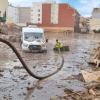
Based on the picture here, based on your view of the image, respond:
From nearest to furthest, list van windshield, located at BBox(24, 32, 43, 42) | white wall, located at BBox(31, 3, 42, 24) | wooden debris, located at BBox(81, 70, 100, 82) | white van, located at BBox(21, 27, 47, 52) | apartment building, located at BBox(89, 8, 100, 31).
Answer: wooden debris, located at BBox(81, 70, 100, 82) → white van, located at BBox(21, 27, 47, 52) → van windshield, located at BBox(24, 32, 43, 42) → white wall, located at BBox(31, 3, 42, 24) → apartment building, located at BBox(89, 8, 100, 31)

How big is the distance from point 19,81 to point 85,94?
438 cm

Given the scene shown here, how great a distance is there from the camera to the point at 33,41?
33656 mm

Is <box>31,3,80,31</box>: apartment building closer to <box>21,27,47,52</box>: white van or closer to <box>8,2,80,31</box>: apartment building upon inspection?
<box>8,2,80,31</box>: apartment building

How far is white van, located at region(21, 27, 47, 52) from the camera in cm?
3303

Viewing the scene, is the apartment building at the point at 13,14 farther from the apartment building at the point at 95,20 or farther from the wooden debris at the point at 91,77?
the wooden debris at the point at 91,77

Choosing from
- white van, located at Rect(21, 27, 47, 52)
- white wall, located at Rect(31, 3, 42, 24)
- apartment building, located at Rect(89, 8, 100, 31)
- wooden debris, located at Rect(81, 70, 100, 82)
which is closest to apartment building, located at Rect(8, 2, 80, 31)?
white wall, located at Rect(31, 3, 42, 24)

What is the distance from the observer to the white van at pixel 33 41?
33.0 metres

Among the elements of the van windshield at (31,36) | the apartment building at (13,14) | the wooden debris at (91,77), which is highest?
the apartment building at (13,14)

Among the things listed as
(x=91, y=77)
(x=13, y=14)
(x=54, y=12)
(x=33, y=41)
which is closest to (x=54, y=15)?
(x=54, y=12)

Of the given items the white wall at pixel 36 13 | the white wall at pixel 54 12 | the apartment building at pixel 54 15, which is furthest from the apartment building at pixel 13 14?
the white wall at pixel 54 12

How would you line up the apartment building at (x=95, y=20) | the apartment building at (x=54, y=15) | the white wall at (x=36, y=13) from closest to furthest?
the apartment building at (x=54, y=15), the white wall at (x=36, y=13), the apartment building at (x=95, y=20)

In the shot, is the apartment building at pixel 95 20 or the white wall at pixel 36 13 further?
the apartment building at pixel 95 20

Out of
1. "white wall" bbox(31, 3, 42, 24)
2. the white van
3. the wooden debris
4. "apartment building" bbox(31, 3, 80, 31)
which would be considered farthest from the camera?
"white wall" bbox(31, 3, 42, 24)

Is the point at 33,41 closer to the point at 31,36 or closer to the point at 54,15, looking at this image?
the point at 31,36
